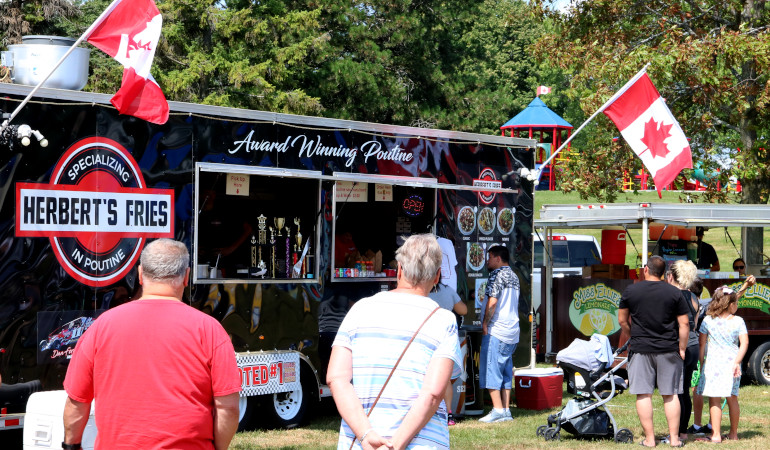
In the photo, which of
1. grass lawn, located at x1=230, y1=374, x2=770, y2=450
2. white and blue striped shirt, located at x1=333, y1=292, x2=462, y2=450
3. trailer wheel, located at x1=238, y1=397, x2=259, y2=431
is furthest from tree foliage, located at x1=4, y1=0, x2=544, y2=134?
white and blue striped shirt, located at x1=333, y1=292, x2=462, y2=450

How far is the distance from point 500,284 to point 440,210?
46.8 inches

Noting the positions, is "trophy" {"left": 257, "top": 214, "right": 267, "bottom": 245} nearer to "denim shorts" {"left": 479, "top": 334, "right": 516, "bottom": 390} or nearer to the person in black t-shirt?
"denim shorts" {"left": 479, "top": 334, "right": 516, "bottom": 390}

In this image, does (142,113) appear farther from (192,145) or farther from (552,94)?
(552,94)

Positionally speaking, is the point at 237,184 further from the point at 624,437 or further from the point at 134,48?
the point at 624,437

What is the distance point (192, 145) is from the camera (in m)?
8.26

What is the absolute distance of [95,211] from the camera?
7.54m

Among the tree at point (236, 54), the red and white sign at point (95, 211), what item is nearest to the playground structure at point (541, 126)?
the tree at point (236, 54)

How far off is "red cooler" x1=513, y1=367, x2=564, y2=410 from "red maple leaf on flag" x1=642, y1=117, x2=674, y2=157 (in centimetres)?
281

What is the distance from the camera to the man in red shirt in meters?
3.65

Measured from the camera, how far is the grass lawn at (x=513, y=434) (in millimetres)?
8375

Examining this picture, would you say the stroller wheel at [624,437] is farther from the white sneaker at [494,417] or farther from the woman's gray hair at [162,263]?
the woman's gray hair at [162,263]

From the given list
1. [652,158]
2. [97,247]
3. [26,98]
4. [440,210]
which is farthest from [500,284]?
[26,98]

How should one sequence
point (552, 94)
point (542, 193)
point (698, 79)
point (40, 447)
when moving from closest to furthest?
point (40, 447) → point (698, 79) → point (542, 193) → point (552, 94)

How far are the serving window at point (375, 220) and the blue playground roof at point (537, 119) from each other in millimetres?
30604
